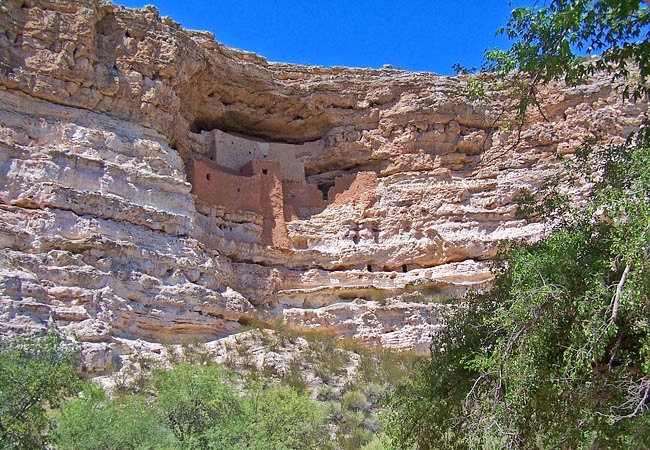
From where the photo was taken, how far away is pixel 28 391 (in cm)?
866

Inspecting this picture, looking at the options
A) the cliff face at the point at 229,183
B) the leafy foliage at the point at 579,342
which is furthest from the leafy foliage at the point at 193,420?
the cliff face at the point at 229,183

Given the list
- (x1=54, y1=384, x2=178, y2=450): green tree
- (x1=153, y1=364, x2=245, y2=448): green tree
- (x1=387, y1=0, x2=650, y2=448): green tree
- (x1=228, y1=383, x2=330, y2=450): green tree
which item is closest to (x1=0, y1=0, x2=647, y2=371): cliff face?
(x1=54, y1=384, x2=178, y2=450): green tree

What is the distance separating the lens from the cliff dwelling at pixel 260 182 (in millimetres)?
18672

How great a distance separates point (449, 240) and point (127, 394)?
9.42 m

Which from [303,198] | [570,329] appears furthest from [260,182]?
[570,329]

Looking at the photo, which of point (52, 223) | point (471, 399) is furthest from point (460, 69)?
point (52, 223)

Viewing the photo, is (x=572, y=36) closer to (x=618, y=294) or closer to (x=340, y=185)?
(x=618, y=294)

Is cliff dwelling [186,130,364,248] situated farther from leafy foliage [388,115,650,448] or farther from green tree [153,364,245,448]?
leafy foliage [388,115,650,448]

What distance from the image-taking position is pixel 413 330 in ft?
57.1

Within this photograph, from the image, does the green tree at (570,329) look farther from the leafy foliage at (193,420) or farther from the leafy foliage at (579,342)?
the leafy foliage at (193,420)

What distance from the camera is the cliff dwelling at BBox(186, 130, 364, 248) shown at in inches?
735

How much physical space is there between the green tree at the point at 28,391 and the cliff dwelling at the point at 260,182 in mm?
9079

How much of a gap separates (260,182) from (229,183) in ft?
2.60

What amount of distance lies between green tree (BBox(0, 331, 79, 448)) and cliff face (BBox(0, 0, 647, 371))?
4.09 meters
